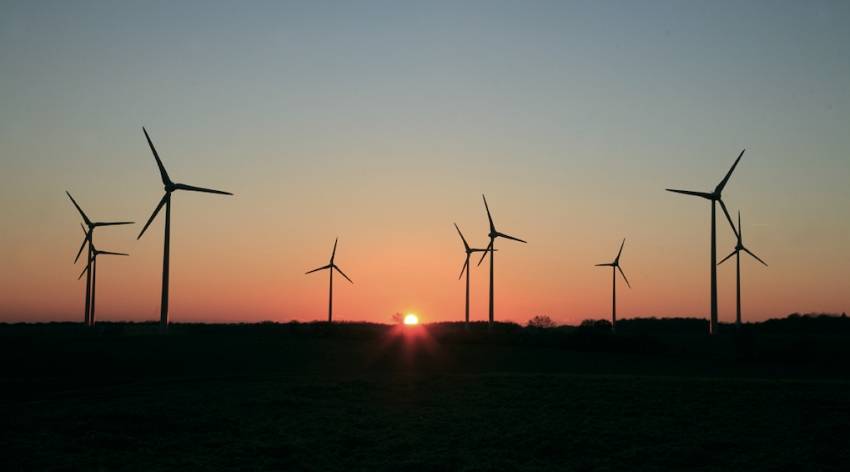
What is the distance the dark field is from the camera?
2817 cm

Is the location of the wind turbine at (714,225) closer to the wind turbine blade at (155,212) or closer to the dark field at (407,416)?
the dark field at (407,416)

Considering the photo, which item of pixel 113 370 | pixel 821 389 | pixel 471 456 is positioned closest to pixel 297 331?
pixel 113 370

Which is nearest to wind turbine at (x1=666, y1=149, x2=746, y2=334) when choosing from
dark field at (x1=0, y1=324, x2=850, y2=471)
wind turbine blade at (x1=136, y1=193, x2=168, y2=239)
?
dark field at (x1=0, y1=324, x2=850, y2=471)

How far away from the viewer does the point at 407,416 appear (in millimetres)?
36062

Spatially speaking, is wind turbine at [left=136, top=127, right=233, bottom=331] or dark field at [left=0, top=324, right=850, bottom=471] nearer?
dark field at [left=0, top=324, right=850, bottom=471]

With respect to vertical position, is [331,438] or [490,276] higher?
[490,276]

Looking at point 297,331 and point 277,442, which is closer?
point 277,442

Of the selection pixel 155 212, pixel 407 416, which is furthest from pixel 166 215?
pixel 407 416

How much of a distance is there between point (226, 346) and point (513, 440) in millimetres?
50448

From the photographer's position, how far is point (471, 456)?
2869 cm

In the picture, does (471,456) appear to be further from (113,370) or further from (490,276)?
(490,276)

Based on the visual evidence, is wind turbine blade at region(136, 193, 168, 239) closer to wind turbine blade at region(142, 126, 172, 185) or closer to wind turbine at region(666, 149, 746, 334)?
wind turbine blade at region(142, 126, 172, 185)

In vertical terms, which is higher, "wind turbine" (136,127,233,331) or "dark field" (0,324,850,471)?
"wind turbine" (136,127,233,331)

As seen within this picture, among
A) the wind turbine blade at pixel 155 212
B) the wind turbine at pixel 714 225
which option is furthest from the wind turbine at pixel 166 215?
the wind turbine at pixel 714 225
